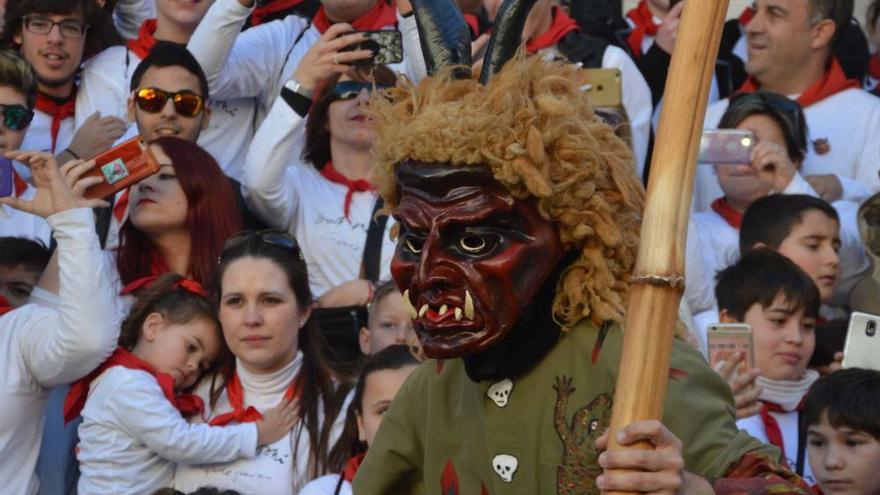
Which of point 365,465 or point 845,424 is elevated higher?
point 845,424

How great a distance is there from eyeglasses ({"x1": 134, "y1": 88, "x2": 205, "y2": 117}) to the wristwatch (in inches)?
16.6

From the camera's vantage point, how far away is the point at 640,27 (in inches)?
348

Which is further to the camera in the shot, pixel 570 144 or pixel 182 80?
pixel 182 80

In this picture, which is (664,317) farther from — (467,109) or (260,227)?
(260,227)

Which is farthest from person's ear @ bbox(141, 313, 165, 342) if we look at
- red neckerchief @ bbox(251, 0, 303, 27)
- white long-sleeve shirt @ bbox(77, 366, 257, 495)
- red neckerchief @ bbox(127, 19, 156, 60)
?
red neckerchief @ bbox(251, 0, 303, 27)

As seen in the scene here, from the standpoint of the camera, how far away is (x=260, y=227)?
720 cm

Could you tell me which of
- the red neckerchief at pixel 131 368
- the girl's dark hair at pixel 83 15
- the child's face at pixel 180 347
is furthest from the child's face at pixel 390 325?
the girl's dark hair at pixel 83 15

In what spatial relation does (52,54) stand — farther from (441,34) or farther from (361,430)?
(441,34)

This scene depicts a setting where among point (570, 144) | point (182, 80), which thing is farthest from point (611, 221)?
point (182, 80)

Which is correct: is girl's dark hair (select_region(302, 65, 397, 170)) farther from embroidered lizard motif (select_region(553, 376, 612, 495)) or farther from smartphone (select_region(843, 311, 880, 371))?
embroidered lizard motif (select_region(553, 376, 612, 495))

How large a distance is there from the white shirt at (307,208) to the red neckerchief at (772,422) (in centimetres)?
154

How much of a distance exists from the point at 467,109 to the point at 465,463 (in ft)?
2.64

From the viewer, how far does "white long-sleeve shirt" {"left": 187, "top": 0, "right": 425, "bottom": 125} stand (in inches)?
290

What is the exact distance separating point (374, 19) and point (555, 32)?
0.78m
